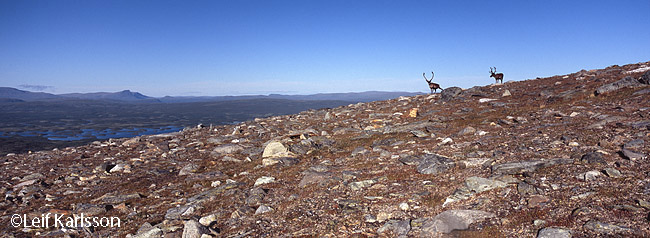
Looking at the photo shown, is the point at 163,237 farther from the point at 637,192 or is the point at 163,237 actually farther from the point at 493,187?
the point at 637,192

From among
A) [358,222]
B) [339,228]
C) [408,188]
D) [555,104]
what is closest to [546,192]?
[408,188]

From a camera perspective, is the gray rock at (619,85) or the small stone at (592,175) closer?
the small stone at (592,175)

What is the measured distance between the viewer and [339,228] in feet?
21.0

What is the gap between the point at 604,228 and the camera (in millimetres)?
4938

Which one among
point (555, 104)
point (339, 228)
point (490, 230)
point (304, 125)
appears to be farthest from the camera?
point (304, 125)

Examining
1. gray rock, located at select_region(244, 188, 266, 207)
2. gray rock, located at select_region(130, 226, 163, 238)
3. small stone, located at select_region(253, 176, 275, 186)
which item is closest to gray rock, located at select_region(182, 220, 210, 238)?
gray rock, located at select_region(130, 226, 163, 238)

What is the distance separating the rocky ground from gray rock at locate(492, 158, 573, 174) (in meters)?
0.03

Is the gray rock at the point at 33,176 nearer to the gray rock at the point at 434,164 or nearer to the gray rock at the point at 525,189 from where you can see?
the gray rock at the point at 434,164

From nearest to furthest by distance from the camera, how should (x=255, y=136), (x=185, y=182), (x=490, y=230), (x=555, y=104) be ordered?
1. (x=490, y=230)
2. (x=185, y=182)
3. (x=555, y=104)
4. (x=255, y=136)

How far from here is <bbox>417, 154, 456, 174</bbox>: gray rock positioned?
8.88 metres

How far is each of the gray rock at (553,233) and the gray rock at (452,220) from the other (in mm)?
918

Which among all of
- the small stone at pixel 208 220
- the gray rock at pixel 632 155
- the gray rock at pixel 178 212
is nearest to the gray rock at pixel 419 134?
the gray rock at pixel 632 155

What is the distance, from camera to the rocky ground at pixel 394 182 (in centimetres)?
598

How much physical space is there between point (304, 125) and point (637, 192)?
1871 centimetres
